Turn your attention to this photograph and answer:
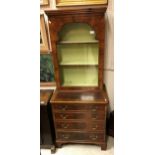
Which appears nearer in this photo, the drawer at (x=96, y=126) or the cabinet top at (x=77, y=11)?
the cabinet top at (x=77, y=11)

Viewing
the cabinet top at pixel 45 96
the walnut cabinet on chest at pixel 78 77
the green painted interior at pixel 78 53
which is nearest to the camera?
the walnut cabinet on chest at pixel 78 77

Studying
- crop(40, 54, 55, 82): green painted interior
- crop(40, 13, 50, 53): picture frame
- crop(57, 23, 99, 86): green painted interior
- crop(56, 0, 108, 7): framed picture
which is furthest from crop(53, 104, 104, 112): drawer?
crop(56, 0, 108, 7): framed picture

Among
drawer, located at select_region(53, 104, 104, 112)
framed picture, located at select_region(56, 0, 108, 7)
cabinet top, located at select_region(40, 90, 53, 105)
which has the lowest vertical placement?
drawer, located at select_region(53, 104, 104, 112)

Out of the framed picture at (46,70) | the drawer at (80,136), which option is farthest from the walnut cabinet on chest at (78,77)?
the framed picture at (46,70)

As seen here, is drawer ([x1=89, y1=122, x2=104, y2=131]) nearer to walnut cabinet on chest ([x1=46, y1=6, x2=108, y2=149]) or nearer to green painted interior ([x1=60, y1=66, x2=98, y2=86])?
walnut cabinet on chest ([x1=46, y1=6, x2=108, y2=149])

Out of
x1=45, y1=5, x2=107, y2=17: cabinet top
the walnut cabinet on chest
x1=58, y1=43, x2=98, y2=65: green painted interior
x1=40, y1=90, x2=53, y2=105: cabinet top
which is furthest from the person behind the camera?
x1=58, y1=43, x2=98, y2=65: green painted interior

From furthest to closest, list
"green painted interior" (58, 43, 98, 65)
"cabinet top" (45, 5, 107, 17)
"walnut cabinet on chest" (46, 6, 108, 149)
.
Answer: "green painted interior" (58, 43, 98, 65), "walnut cabinet on chest" (46, 6, 108, 149), "cabinet top" (45, 5, 107, 17)

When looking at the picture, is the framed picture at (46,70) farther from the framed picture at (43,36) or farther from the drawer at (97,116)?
the drawer at (97,116)

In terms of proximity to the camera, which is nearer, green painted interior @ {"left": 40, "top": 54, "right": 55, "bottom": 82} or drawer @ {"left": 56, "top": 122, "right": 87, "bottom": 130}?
drawer @ {"left": 56, "top": 122, "right": 87, "bottom": 130}

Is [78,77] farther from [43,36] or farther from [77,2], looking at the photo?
[77,2]

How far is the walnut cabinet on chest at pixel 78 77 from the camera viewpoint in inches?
69.9

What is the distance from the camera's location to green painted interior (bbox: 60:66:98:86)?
2.06m
